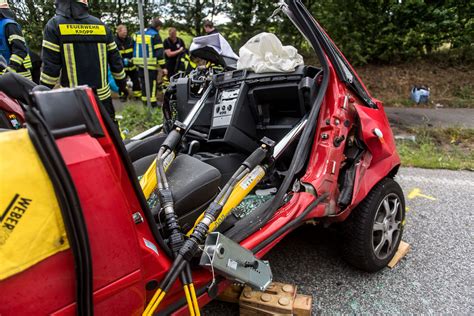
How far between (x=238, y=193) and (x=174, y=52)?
8.03 m

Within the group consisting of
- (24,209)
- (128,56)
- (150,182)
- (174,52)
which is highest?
(24,209)

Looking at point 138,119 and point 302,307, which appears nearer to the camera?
point 302,307

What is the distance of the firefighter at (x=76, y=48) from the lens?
4121 mm

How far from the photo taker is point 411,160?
16.1 ft

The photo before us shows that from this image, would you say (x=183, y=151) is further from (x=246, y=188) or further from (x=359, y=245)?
(x=359, y=245)

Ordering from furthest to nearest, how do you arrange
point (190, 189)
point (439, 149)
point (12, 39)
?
point (439, 149) → point (12, 39) → point (190, 189)

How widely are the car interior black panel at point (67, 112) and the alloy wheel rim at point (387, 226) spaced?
188 centimetres

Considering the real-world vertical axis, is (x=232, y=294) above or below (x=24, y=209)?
below

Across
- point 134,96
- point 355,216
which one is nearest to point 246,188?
point 355,216

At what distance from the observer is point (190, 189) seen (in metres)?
1.92

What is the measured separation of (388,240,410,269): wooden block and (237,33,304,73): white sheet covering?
1.51m

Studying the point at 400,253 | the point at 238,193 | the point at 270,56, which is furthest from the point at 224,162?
the point at 400,253

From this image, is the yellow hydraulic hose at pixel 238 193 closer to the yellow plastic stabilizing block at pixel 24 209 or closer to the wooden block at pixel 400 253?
the yellow plastic stabilizing block at pixel 24 209

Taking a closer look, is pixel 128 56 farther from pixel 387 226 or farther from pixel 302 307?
pixel 302 307
